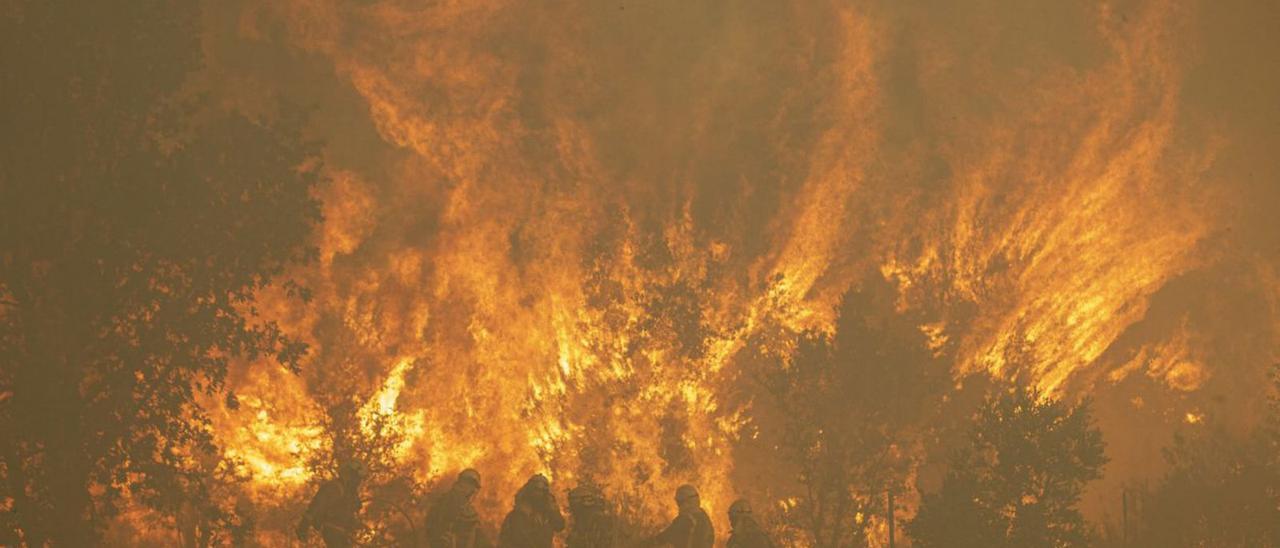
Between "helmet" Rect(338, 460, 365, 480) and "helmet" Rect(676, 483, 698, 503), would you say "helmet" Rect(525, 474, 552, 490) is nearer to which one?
"helmet" Rect(676, 483, 698, 503)

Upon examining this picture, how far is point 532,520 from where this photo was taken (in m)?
18.1

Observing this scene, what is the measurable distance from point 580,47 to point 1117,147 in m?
19.3

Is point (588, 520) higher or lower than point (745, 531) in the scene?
lower

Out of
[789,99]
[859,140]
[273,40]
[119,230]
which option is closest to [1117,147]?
[859,140]

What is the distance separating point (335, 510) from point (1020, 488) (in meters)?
11.5

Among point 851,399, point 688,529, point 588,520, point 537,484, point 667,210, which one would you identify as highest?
point 667,210

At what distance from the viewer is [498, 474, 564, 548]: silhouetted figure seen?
709 inches

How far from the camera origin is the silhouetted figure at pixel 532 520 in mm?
18000

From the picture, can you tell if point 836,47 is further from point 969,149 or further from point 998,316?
point 998,316

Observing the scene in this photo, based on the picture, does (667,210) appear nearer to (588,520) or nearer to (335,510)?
(335,510)

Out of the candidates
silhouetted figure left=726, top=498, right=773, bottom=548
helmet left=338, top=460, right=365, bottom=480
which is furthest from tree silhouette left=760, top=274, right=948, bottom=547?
helmet left=338, top=460, right=365, bottom=480

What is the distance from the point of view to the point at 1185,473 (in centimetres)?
3409

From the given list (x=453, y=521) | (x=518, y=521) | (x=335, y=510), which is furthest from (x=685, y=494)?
(x=335, y=510)

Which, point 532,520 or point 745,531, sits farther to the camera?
point 745,531
